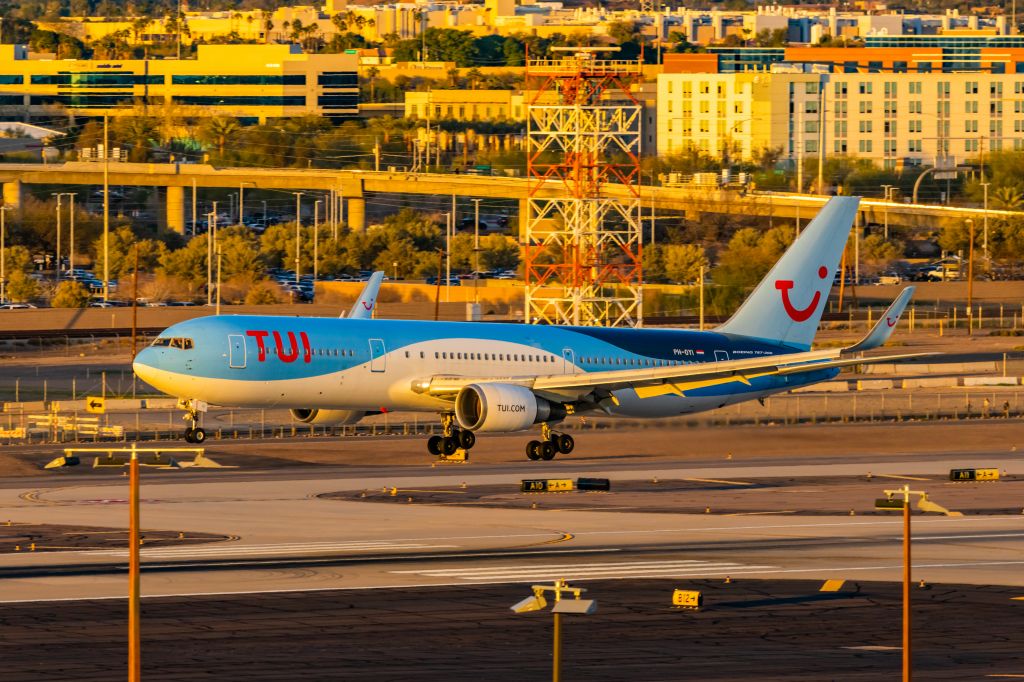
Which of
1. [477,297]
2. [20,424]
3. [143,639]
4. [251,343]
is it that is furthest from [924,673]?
[477,297]

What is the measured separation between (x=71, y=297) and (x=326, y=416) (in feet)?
347

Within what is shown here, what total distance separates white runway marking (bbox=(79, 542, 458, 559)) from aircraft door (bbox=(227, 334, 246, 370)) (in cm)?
736

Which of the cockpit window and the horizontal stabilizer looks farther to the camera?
the horizontal stabilizer

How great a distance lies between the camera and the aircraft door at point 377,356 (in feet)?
262

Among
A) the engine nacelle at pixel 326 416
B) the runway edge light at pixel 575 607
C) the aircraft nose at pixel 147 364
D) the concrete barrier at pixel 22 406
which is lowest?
the concrete barrier at pixel 22 406

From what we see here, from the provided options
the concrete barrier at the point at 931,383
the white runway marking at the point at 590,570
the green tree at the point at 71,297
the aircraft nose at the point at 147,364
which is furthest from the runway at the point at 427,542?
the green tree at the point at 71,297

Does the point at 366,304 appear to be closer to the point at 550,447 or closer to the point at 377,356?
the point at 550,447

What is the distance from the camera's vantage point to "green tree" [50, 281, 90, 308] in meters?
183

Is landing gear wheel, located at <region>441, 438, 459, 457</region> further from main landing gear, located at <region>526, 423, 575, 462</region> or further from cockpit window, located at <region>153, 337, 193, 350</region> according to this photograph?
cockpit window, located at <region>153, 337, 193, 350</region>

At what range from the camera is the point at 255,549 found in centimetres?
7319

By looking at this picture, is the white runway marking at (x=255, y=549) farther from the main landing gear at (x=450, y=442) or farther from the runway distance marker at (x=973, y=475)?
the runway distance marker at (x=973, y=475)

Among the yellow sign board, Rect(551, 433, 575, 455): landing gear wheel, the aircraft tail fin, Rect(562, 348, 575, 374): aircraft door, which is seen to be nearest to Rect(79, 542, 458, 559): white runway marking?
Rect(551, 433, 575, 455): landing gear wheel

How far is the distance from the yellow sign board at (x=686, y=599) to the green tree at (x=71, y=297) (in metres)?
130

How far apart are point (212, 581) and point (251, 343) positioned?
14.6m
